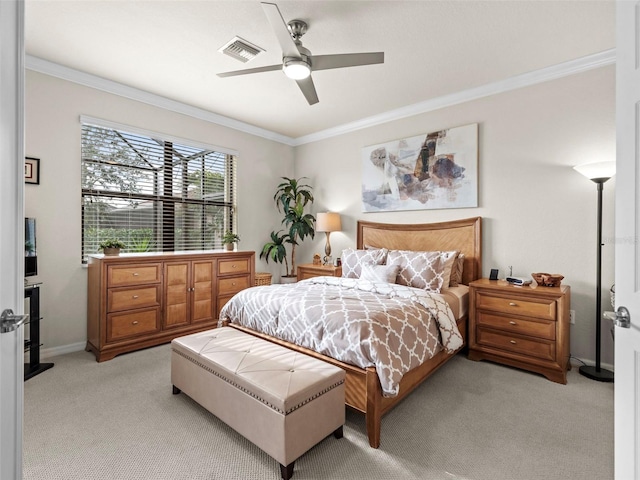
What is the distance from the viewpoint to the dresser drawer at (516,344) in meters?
2.74

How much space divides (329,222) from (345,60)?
8.50 feet

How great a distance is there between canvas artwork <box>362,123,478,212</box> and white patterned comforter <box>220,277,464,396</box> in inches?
58.9

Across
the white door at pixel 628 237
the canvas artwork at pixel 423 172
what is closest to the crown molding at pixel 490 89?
the canvas artwork at pixel 423 172

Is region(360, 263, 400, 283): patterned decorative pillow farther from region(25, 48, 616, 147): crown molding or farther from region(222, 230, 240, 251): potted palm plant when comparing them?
region(25, 48, 616, 147): crown molding

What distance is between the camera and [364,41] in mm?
2715

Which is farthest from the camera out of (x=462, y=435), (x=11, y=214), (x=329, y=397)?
(x=462, y=435)

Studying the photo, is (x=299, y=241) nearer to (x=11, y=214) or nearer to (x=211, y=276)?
(x=211, y=276)

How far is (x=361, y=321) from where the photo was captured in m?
2.09

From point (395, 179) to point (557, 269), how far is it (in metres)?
2.04

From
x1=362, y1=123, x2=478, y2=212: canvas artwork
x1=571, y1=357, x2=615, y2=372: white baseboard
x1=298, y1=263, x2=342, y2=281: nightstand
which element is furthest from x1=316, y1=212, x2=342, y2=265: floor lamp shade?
x1=571, y1=357, x2=615, y2=372: white baseboard

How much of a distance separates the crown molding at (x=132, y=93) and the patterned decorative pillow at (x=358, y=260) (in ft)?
8.14

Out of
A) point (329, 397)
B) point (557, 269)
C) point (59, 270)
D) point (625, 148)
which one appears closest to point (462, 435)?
point (329, 397)

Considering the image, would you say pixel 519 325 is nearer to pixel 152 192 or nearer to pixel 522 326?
pixel 522 326

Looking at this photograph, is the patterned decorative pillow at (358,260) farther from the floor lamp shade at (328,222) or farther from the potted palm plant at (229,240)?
the potted palm plant at (229,240)
